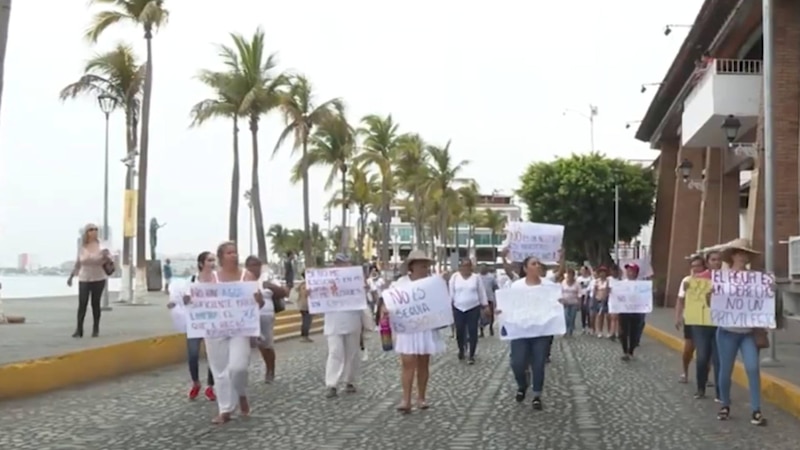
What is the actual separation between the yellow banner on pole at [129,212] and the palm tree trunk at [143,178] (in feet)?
10.5

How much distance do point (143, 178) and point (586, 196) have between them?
33.6 metres

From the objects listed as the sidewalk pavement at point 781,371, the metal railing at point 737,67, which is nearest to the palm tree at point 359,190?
the metal railing at point 737,67

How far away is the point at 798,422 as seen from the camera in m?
A: 11.3

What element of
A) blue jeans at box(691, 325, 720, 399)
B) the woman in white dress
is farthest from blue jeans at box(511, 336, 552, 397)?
blue jeans at box(691, 325, 720, 399)

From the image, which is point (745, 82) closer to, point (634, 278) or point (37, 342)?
point (634, 278)

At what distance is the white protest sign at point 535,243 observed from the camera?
1981 centimetres

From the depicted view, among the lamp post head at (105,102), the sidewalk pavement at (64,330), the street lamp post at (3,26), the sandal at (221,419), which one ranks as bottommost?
the sandal at (221,419)

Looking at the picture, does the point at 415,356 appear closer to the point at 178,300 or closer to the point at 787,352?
the point at 178,300

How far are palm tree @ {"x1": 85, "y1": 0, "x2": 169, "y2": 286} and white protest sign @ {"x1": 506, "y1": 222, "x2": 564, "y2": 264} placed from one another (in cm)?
1652

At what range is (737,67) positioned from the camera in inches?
1126

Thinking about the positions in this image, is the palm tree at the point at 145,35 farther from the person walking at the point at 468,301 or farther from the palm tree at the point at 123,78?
the person walking at the point at 468,301

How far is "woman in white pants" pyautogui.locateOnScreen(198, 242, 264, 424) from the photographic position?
10.7 meters

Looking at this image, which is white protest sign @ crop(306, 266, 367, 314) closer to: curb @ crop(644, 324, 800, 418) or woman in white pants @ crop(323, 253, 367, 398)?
woman in white pants @ crop(323, 253, 367, 398)

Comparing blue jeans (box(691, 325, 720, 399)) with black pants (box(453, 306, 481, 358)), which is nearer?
blue jeans (box(691, 325, 720, 399))
